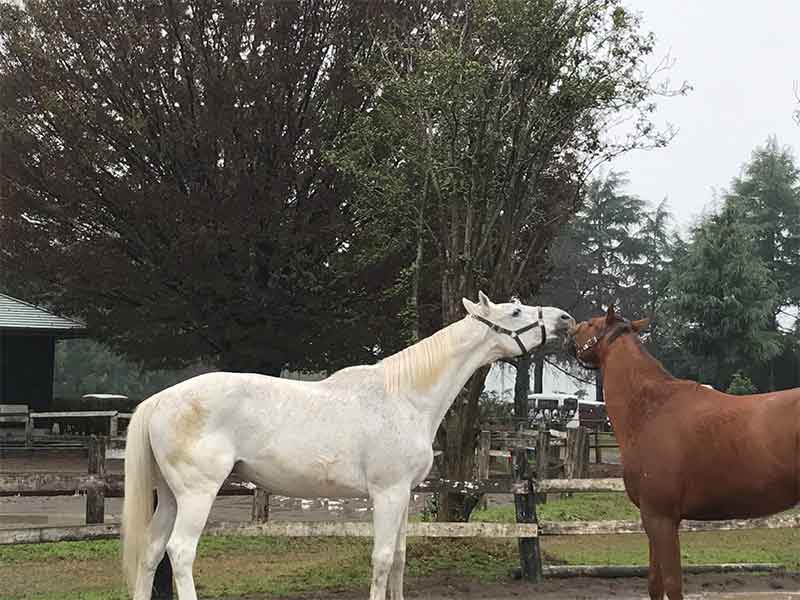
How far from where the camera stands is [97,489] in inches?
320

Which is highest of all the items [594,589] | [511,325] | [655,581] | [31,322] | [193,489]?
Answer: [31,322]

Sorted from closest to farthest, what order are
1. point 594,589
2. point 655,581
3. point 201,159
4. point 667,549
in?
1. point 667,549
2. point 655,581
3. point 594,589
4. point 201,159

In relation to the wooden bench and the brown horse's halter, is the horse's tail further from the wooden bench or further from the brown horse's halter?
the wooden bench

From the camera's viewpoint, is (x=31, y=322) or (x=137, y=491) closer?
(x=137, y=491)

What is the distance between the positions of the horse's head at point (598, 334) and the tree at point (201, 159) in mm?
13401

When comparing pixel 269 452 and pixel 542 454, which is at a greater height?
pixel 269 452

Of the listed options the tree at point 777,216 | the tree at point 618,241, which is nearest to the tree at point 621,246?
the tree at point 618,241

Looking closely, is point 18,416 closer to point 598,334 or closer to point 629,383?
point 598,334

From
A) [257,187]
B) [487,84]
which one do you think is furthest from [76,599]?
[257,187]

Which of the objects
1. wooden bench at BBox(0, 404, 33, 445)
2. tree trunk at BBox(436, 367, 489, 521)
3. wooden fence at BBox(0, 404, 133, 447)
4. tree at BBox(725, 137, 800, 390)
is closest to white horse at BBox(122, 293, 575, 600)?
tree trunk at BBox(436, 367, 489, 521)

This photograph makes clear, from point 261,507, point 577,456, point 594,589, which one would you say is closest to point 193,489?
point 594,589

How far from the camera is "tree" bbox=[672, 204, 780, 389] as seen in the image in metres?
37.2

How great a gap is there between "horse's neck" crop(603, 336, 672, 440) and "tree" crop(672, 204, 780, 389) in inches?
1278

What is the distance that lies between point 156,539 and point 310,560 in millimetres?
4146
